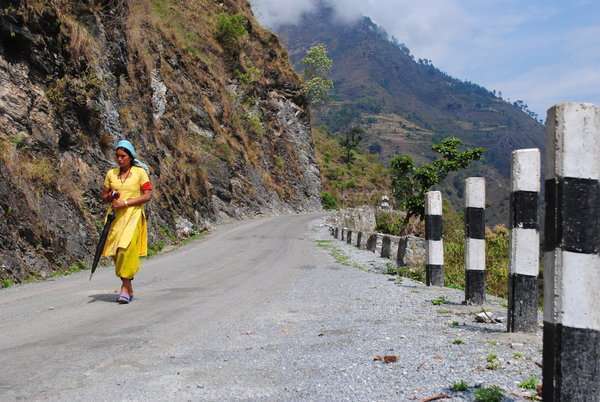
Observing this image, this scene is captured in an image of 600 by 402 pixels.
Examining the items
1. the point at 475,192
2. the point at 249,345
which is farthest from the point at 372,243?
the point at 249,345

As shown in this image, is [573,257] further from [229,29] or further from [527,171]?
[229,29]

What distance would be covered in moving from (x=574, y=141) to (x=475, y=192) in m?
3.52

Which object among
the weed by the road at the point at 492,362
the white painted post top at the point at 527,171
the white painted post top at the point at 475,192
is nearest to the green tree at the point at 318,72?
the white painted post top at the point at 475,192

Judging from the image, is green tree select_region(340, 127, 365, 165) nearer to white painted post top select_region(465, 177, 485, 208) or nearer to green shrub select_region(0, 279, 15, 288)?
green shrub select_region(0, 279, 15, 288)

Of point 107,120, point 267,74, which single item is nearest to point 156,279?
point 107,120

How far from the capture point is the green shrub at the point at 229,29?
53.4 metres

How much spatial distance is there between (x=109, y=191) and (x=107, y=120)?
1092 centimetres

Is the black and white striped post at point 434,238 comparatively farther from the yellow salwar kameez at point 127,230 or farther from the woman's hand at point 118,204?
the woman's hand at point 118,204

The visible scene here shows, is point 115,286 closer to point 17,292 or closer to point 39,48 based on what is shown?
point 17,292

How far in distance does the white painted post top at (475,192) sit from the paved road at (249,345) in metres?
1.04

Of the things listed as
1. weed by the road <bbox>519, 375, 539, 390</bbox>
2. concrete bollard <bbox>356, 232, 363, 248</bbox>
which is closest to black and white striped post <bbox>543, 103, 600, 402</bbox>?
weed by the road <bbox>519, 375, 539, 390</bbox>

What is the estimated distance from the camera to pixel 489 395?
2.74 metres

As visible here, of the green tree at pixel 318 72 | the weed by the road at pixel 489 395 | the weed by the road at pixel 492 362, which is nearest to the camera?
the weed by the road at pixel 489 395

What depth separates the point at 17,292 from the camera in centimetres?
784
